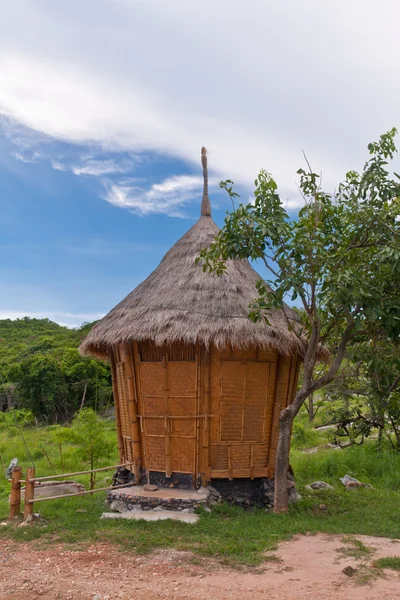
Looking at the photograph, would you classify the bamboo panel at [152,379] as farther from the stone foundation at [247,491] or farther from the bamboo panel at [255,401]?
the stone foundation at [247,491]

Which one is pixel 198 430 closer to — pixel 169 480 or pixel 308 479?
pixel 169 480

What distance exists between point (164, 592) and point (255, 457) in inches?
154

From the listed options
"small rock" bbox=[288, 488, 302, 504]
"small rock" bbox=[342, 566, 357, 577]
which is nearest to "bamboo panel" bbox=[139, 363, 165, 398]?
"small rock" bbox=[288, 488, 302, 504]

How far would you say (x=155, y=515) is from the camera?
304 inches

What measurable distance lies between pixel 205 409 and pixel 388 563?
3501 millimetres

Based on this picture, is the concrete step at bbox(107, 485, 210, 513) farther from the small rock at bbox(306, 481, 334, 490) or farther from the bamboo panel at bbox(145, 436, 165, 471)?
the small rock at bbox(306, 481, 334, 490)

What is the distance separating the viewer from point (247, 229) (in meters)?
7.34

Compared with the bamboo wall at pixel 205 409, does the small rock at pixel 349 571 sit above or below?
below

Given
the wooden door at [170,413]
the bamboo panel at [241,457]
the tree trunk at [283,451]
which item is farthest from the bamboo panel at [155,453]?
the tree trunk at [283,451]

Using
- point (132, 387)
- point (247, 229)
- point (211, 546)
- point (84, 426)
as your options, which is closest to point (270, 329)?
point (247, 229)

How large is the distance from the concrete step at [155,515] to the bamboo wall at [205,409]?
2.55ft

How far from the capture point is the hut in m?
8.30

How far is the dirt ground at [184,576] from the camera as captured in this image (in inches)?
195

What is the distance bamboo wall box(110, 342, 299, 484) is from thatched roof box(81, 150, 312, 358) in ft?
1.39
